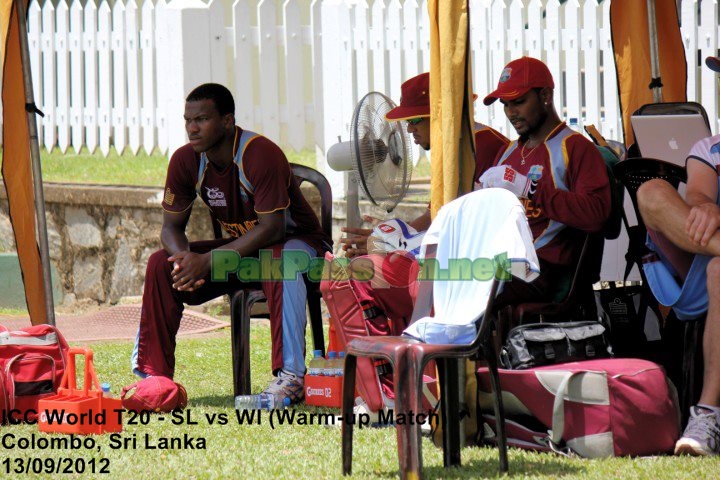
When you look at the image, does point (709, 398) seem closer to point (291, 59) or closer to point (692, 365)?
point (692, 365)

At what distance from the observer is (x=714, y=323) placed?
4688 mm

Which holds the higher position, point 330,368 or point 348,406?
point 348,406

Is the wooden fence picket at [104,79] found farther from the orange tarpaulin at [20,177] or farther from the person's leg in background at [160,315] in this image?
the person's leg in background at [160,315]

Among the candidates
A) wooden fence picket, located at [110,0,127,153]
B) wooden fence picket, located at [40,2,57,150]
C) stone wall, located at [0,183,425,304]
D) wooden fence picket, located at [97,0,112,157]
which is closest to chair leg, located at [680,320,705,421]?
stone wall, located at [0,183,425,304]

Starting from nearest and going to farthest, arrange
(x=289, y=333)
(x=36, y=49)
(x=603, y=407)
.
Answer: (x=603, y=407) → (x=289, y=333) → (x=36, y=49)

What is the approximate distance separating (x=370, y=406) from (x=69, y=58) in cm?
700

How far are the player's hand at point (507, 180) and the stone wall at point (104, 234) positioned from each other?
191 inches

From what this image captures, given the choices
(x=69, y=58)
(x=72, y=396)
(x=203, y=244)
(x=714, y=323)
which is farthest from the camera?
(x=69, y=58)

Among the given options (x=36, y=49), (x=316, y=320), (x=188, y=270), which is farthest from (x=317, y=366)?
(x=36, y=49)

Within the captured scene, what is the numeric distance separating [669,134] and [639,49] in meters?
0.97

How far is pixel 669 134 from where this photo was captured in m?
5.89

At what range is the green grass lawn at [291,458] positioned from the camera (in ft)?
14.3

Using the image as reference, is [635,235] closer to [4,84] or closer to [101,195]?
[4,84]

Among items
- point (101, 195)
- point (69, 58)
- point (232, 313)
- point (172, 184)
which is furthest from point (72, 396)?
point (69, 58)
